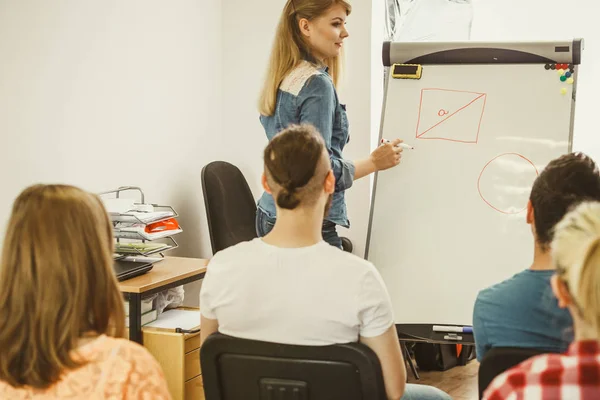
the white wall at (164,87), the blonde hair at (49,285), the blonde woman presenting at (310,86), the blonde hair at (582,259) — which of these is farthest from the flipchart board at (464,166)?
the blonde hair at (49,285)

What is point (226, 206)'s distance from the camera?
3381 millimetres

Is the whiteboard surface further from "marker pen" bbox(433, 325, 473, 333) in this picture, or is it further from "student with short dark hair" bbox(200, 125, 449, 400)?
"student with short dark hair" bbox(200, 125, 449, 400)

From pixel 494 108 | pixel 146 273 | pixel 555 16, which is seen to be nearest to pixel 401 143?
pixel 494 108

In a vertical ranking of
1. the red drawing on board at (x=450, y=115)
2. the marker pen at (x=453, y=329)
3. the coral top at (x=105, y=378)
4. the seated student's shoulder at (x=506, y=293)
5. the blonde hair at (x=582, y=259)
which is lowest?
the marker pen at (x=453, y=329)

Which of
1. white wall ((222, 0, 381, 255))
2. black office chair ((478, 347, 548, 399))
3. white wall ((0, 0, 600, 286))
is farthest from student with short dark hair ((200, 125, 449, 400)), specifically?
white wall ((222, 0, 381, 255))

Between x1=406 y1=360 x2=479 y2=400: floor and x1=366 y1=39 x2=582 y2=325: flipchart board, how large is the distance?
0.81 m

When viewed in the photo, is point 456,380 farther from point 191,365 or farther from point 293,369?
point 293,369

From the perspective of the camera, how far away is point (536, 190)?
1.70m

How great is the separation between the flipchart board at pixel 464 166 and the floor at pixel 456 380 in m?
0.81

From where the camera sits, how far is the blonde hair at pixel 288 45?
7.70 feet

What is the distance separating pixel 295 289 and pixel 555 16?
10.0 ft

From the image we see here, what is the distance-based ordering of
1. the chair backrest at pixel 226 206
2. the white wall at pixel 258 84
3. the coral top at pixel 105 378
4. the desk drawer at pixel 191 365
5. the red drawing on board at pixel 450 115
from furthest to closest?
the white wall at pixel 258 84, the chair backrest at pixel 226 206, the red drawing on board at pixel 450 115, the desk drawer at pixel 191 365, the coral top at pixel 105 378

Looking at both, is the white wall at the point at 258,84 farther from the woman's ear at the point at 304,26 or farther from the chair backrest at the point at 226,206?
the woman's ear at the point at 304,26

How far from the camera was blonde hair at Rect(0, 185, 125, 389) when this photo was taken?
1230mm
